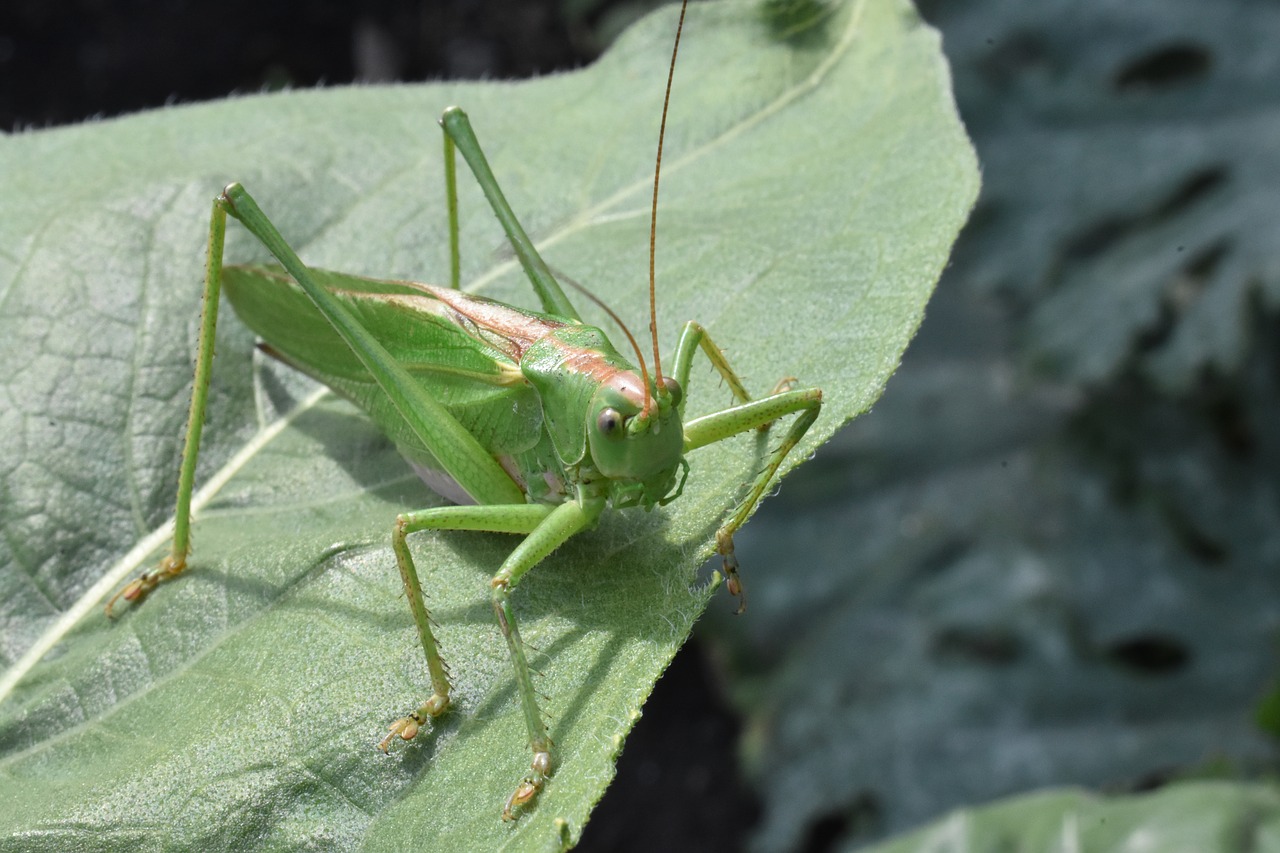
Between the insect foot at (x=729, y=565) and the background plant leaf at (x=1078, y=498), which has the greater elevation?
the insect foot at (x=729, y=565)

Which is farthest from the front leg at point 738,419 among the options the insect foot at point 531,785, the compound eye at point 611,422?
the insect foot at point 531,785

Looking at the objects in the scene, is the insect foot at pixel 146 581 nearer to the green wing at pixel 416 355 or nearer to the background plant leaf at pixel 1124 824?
the green wing at pixel 416 355

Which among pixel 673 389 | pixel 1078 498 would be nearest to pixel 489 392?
pixel 673 389

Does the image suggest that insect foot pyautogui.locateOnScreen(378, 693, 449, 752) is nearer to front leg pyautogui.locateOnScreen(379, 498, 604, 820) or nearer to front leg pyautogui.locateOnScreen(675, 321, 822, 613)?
front leg pyautogui.locateOnScreen(379, 498, 604, 820)

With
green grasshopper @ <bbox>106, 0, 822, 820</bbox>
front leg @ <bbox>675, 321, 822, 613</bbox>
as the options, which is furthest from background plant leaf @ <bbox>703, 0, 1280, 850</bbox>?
green grasshopper @ <bbox>106, 0, 822, 820</bbox>

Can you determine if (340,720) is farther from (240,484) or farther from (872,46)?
(872,46)

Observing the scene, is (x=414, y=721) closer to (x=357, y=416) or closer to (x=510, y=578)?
(x=510, y=578)

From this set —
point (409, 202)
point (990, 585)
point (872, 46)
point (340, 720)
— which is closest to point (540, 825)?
point (340, 720)
